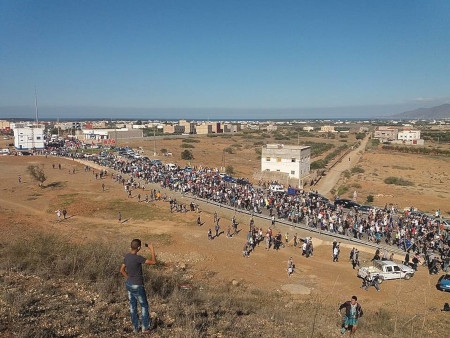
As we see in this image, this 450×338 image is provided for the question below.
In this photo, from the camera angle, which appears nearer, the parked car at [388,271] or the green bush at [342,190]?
the parked car at [388,271]

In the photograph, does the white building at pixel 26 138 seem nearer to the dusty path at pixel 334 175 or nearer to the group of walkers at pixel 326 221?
the group of walkers at pixel 326 221

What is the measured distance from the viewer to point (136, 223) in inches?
1073

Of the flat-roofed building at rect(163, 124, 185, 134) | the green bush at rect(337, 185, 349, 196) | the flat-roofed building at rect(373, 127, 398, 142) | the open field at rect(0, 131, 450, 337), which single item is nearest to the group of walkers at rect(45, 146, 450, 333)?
the open field at rect(0, 131, 450, 337)

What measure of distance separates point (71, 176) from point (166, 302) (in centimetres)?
4320

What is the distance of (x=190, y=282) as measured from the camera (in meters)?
15.3

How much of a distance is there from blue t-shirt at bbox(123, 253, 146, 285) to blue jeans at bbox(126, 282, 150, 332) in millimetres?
90

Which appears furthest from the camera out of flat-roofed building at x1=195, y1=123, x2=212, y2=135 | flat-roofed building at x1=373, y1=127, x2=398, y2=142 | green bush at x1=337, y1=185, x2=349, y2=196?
flat-roofed building at x1=195, y1=123, x2=212, y2=135

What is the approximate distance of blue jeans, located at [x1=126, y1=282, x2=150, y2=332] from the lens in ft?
21.6

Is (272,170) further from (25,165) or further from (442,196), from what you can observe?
(25,165)

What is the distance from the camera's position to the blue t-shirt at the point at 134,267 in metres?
6.48

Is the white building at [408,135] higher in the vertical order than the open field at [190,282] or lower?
higher

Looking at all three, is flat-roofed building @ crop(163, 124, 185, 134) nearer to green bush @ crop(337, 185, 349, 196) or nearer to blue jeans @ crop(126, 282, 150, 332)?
green bush @ crop(337, 185, 349, 196)

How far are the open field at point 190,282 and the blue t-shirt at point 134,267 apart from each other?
3.98ft

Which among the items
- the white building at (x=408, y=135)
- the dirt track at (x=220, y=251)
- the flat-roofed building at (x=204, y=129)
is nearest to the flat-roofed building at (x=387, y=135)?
the white building at (x=408, y=135)
